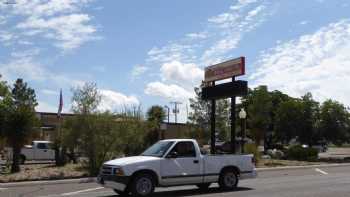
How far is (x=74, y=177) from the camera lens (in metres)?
25.1

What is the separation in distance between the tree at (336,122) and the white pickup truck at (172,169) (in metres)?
28.2

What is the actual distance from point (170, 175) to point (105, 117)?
35.9ft

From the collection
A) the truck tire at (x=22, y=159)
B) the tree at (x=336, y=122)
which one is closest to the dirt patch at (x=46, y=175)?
the truck tire at (x=22, y=159)

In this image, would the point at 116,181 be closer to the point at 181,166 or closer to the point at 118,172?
the point at 118,172

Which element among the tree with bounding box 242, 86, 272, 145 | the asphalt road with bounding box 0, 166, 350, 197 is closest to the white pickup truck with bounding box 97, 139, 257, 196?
the asphalt road with bounding box 0, 166, 350, 197

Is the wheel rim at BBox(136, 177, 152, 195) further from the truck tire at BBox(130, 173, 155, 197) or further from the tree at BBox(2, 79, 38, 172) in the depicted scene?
the tree at BBox(2, 79, 38, 172)

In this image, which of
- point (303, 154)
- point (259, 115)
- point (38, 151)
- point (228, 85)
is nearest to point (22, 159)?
point (38, 151)

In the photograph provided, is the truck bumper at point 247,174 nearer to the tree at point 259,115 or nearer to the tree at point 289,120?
the tree at point 289,120

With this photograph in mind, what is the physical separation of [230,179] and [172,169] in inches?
100

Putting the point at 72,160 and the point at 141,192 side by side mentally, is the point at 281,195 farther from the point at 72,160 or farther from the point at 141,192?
the point at 72,160

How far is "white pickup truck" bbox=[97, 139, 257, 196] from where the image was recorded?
1586cm

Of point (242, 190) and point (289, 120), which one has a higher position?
point (289, 120)

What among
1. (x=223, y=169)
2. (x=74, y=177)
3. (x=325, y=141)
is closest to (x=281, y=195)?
(x=223, y=169)

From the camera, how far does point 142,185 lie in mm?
16078
